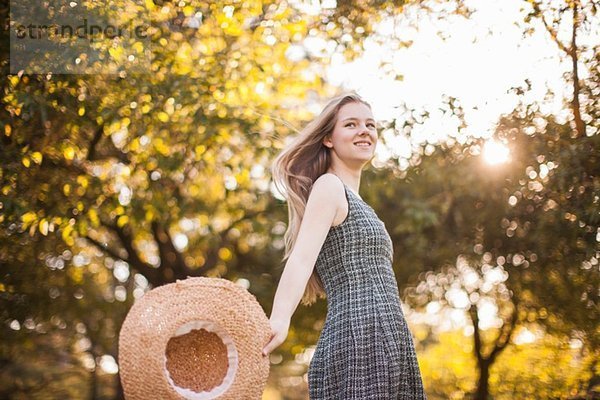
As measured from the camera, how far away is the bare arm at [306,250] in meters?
2.25

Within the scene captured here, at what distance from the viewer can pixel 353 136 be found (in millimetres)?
2619

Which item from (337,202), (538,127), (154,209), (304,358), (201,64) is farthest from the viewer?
(304,358)

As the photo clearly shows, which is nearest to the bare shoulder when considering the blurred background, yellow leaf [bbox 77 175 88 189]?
the blurred background

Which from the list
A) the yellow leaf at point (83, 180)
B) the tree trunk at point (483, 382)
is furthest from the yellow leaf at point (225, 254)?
the tree trunk at point (483, 382)

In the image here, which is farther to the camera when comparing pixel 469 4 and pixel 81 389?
pixel 81 389

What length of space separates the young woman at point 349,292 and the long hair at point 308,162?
0.05 metres

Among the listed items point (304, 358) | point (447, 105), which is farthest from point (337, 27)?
point (304, 358)

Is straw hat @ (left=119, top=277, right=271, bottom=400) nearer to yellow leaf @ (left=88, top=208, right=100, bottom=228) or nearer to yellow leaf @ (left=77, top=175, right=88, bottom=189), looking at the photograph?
yellow leaf @ (left=77, top=175, right=88, bottom=189)

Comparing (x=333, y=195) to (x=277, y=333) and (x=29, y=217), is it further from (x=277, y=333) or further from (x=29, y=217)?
(x=29, y=217)

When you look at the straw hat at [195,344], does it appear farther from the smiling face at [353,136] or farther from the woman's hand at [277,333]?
the smiling face at [353,136]

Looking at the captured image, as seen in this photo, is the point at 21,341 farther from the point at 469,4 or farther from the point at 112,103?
the point at 469,4

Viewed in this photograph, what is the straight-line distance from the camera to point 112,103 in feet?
16.8

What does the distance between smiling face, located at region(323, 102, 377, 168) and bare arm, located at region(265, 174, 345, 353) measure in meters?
0.17

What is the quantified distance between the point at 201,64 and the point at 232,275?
3357mm
